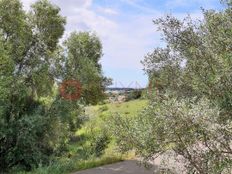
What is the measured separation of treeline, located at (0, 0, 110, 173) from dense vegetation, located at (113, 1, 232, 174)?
32.3 feet

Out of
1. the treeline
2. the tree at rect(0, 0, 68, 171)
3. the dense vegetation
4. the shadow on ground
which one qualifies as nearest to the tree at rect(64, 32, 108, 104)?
the treeline

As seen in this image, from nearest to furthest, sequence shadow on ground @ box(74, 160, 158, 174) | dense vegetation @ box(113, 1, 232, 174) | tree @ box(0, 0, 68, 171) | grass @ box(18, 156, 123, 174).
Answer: dense vegetation @ box(113, 1, 232, 174), shadow on ground @ box(74, 160, 158, 174), grass @ box(18, 156, 123, 174), tree @ box(0, 0, 68, 171)

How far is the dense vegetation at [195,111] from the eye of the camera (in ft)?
24.4

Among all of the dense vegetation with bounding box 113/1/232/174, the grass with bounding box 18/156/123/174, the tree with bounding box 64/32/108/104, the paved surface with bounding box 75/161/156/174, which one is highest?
the tree with bounding box 64/32/108/104

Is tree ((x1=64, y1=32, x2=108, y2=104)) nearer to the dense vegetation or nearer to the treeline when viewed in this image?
the treeline

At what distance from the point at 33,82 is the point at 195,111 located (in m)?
15.4

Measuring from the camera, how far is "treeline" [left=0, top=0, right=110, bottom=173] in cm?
1989

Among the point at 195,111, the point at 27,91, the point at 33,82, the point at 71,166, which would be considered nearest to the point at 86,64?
the point at 33,82

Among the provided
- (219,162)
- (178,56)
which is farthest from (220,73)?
(178,56)

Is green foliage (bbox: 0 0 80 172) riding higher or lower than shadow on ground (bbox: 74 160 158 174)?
higher

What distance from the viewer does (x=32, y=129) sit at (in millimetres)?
19891

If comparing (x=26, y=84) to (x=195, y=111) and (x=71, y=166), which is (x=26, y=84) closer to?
(x=71, y=166)

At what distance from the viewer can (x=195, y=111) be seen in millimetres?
7309

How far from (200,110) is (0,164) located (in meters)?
14.3
